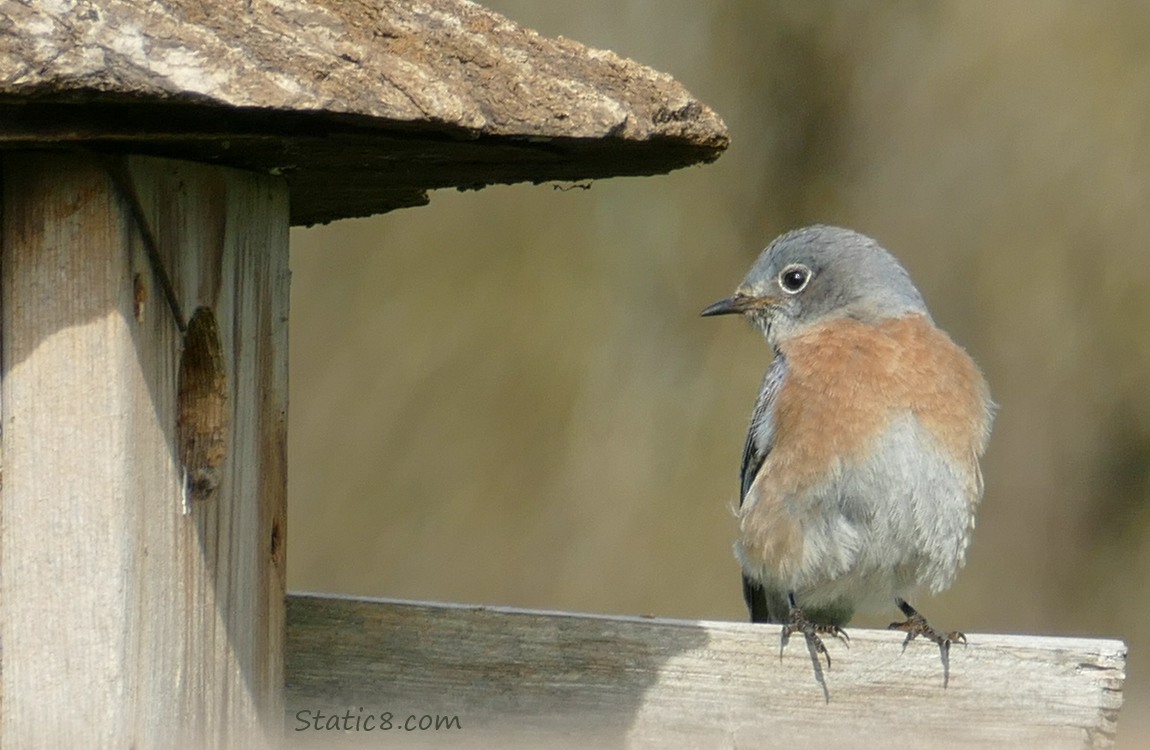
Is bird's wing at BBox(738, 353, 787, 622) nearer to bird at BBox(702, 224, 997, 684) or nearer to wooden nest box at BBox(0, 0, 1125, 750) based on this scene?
bird at BBox(702, 224, 997, 684)

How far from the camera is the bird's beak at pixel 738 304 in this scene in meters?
5.28

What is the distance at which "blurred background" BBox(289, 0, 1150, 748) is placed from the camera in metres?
6.95

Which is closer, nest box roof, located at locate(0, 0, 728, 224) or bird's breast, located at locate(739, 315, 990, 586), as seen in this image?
nest box roof, located at locate(0, 0, 728, 224)

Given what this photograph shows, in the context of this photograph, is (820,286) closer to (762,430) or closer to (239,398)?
(762,430)

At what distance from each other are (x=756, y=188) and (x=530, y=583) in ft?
6.66

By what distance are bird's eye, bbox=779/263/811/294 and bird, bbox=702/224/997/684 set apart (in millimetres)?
184

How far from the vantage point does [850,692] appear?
322 cm

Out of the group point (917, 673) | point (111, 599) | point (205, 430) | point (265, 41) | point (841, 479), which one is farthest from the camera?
point (841, 479)

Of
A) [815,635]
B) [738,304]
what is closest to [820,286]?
[738,304]

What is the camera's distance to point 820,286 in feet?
16.9

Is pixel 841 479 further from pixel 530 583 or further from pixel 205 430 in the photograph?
pixel 530 583

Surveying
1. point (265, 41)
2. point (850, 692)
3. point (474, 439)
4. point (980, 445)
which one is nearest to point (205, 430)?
point (265, 41)

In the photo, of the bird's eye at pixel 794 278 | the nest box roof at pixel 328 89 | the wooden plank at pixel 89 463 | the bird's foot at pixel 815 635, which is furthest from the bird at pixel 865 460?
the wooden plank at pixel 89 463

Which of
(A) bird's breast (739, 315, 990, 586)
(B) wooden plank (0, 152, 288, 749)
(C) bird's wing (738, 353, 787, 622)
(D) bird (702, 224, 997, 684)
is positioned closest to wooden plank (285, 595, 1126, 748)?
(B) wooden plank (0, 152, 288, 749)
